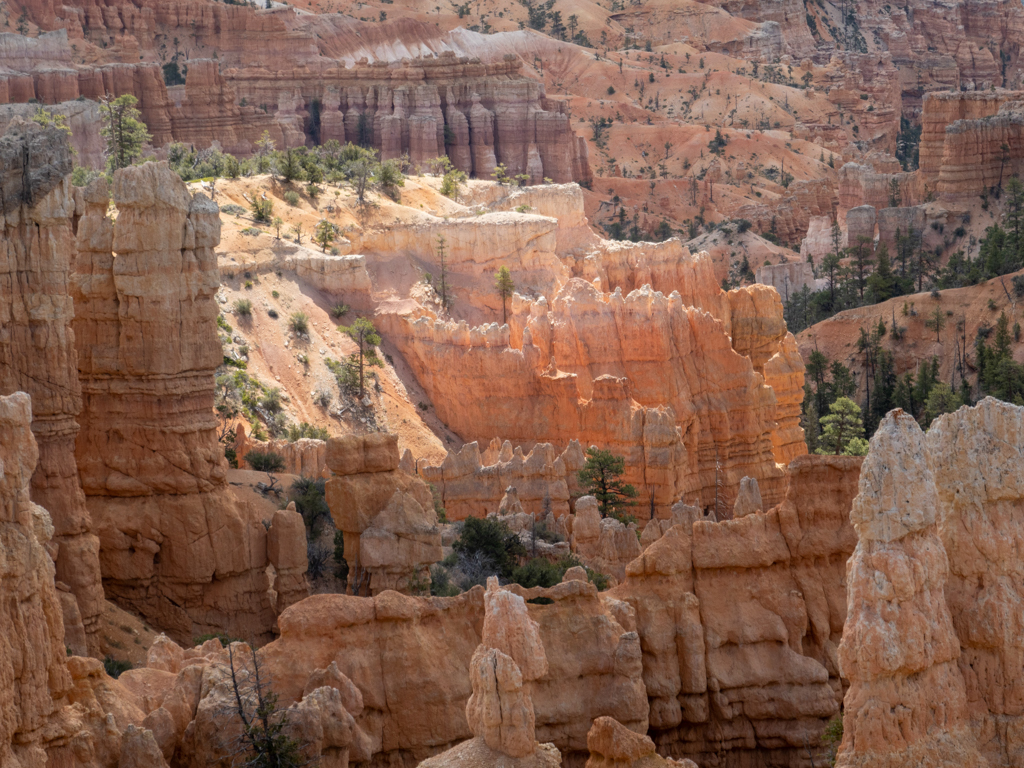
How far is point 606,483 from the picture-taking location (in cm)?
4500

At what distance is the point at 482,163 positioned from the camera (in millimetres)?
105062

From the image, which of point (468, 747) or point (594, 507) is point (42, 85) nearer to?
point (594, 507)

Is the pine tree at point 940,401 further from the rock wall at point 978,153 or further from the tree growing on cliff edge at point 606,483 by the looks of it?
the rock wall at point 978,153

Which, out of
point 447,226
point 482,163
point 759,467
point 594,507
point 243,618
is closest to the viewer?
point 243,618

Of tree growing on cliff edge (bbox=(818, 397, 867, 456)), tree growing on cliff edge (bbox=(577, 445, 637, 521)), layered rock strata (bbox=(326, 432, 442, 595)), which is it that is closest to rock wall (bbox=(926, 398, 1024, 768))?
layered rock strata (bbox=(326, 432, 442, 595))

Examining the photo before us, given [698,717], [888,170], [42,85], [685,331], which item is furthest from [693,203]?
[698,717]

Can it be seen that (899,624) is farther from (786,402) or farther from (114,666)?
(786,402)

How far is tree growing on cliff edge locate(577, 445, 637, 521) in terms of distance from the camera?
4406 cm

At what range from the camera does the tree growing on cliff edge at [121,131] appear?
221 feet

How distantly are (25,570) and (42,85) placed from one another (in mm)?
70341

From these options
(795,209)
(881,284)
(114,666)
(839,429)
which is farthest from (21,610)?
(795,209)

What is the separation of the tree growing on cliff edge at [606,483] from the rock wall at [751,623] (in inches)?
650

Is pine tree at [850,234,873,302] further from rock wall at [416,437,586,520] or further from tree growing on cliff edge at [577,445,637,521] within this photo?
rock wall at [416,437,586,520]

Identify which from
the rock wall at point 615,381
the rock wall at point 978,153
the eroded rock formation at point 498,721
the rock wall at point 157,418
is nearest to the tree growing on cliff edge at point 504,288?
the rock wall at point 615,381
